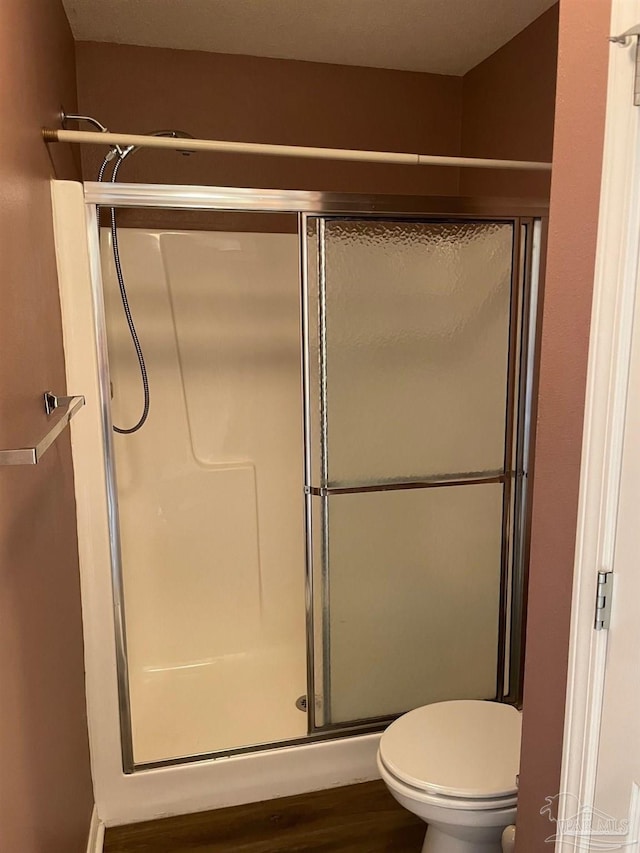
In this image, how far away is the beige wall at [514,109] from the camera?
226 centimetres

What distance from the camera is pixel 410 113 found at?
9.20 ft

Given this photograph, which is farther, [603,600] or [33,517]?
[33,517]

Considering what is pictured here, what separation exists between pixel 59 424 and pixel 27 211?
19.0 inches

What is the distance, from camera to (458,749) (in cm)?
172

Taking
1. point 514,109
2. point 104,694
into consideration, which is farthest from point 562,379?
point 514,109

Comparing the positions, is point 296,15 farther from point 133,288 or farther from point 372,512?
point 372,512

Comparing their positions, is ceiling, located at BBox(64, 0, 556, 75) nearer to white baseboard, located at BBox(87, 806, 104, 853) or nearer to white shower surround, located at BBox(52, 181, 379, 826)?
white shower surround, located at BBox(52, 181, 379, 826)

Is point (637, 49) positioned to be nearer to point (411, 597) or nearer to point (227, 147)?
point (227, 147)

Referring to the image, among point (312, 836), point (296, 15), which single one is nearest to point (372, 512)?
point (312, 836)

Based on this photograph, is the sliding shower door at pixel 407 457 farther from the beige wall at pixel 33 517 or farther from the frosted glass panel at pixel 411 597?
the beige wall at pixel 33 517

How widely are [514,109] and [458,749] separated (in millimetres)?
2132

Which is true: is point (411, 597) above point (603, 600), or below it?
below

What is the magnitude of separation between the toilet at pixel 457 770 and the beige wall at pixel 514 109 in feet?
5.50

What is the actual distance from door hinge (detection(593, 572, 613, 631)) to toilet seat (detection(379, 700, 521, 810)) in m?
0.77
